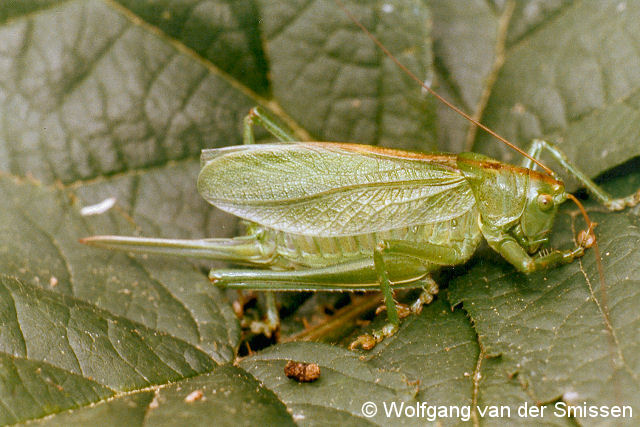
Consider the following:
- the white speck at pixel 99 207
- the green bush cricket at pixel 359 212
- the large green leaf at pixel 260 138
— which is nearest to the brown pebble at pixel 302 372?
the large green leaf at pixel 260 138

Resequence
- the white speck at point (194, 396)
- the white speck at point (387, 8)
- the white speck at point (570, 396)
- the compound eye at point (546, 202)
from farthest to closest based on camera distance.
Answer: the white speck at point (387, 8) → the compound eye at point (546, 202) → the white speck at point (194, 396) → the white speck at point (570, 396)

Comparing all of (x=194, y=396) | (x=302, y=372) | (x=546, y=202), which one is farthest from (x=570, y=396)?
(x=194, y=396)

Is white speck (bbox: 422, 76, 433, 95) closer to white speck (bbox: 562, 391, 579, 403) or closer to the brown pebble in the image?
the brown pebble

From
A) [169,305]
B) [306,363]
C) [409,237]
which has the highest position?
[409,237]

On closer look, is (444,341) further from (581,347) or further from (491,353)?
(581,347)

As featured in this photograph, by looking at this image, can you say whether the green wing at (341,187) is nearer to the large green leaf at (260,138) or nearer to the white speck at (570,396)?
the large green leaf at (260,138)

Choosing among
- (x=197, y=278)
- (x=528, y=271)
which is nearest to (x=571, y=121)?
(x=528, y=271)
